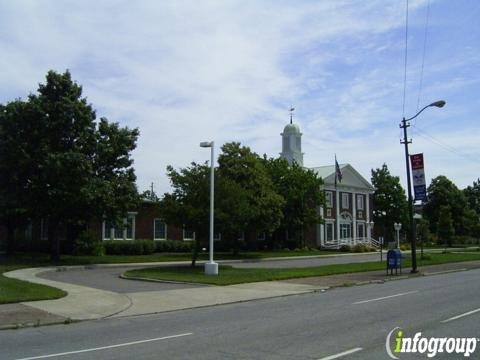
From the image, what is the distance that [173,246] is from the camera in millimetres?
45906

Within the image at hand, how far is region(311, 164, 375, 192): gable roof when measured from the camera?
65.7 meters

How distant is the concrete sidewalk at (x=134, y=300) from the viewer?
43.0 feet

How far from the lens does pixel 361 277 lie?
25.3m

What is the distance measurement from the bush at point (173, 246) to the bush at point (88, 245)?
6.43 metres

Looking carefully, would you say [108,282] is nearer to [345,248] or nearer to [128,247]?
[128,247]

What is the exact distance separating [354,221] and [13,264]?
46660 millimetres

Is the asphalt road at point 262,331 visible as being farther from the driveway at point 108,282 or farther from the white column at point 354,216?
the white column at point 354,216

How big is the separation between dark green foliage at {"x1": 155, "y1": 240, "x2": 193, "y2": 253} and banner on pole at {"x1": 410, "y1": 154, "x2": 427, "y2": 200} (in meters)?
22.8

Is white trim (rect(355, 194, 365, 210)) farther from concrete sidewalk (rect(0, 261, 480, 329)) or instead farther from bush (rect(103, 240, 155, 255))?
concrete sidewalk (rect(0, 261, 480, 329))

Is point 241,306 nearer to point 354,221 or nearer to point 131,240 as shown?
point 131,240

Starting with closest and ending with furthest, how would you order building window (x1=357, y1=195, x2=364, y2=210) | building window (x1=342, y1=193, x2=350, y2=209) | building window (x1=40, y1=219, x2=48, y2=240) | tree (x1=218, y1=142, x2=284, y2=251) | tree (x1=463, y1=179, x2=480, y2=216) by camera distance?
tree (x1=218, y1=142, x2=284, y2=251)
building window (x1=40, y1=219, x2=48, y2=240)
building window (x1=342, y1=193, x2=350, y2=209)
building window (x1=357, y1=195, x2=364, y2=210)
tree (x1=463, y1=179, x2=480, y2=216)

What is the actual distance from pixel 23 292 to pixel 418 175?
66.4 feet

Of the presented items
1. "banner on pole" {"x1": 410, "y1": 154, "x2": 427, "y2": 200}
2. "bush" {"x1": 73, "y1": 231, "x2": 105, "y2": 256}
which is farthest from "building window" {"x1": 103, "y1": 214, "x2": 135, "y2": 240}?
"banner on pole" {"x1": 410, "y1": 154, "x2": 427, "y2": 200}

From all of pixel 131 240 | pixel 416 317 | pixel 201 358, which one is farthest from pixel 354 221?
pixel 201 358
